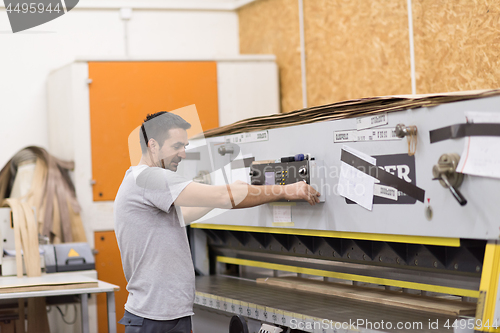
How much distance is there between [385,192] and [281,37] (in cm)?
275

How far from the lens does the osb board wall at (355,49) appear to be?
123 inches

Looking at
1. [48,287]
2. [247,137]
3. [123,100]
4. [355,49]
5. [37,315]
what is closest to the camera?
[247,137]

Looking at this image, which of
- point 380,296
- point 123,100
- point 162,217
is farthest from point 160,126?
point 123,100

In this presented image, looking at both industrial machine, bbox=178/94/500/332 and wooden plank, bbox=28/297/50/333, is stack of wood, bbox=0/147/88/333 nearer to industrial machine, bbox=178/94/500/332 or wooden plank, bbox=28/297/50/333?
wooden plank, bbox=28/297/50/333

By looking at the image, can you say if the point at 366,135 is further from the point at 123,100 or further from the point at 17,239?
the point at 123,100

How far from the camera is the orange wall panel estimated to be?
3711 millimetres

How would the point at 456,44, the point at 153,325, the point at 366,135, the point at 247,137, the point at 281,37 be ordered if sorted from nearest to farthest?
the point at 366,135 < the point at 153,325 < the point at 247,137 < the point at 456,44 < the point at 281,37

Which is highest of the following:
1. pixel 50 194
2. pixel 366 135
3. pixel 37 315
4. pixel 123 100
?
pixel 123 100

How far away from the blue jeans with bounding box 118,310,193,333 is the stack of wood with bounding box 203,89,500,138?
809mm

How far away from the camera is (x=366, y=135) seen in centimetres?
167

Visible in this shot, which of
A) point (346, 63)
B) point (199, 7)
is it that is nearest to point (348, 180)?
point (346, 63)

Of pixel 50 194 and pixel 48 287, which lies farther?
pixel 50 194

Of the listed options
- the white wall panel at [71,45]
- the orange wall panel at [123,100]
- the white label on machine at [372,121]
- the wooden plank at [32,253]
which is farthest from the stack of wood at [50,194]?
the white label on machine at [372,121]

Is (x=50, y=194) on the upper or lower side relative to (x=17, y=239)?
upper
